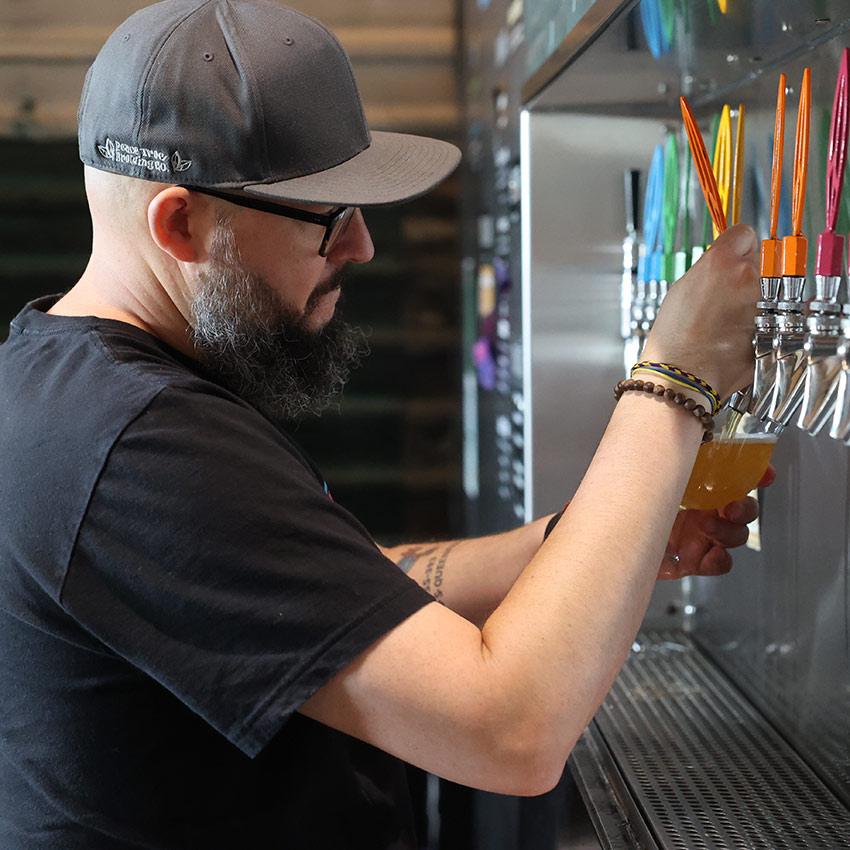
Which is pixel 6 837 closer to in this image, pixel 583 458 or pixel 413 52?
pixel 583 458

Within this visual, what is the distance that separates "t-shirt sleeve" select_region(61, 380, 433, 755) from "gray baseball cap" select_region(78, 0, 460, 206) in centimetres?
22

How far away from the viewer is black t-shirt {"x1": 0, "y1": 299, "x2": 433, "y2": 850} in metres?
0.62

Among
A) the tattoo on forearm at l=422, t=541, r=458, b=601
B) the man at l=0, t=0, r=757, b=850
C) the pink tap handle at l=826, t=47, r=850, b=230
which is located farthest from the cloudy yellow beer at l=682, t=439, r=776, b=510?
the tattoo on forearm at l=422, t=541, r=458, b=601

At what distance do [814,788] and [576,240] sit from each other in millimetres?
788

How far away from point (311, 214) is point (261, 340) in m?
0.11

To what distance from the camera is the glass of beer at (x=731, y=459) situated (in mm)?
864

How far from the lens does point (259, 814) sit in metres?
0.74

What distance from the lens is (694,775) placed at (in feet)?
3.39

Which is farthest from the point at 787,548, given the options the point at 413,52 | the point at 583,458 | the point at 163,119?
the point at 413,52

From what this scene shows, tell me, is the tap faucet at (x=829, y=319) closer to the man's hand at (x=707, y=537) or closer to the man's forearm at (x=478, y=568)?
the man's hand at (x=707, y=537)

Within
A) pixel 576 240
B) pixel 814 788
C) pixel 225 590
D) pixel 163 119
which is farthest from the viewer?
pixel 576 240

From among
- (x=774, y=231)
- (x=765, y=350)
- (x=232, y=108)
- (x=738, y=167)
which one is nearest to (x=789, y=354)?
(x=765, y=350)

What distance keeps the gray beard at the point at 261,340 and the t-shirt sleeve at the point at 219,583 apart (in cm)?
17

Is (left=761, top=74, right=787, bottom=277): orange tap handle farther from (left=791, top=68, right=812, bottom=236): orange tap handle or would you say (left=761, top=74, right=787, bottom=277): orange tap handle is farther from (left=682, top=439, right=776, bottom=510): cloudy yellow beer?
(left=682, top=439, right=776, bottom=510): cloudy yellow beer
